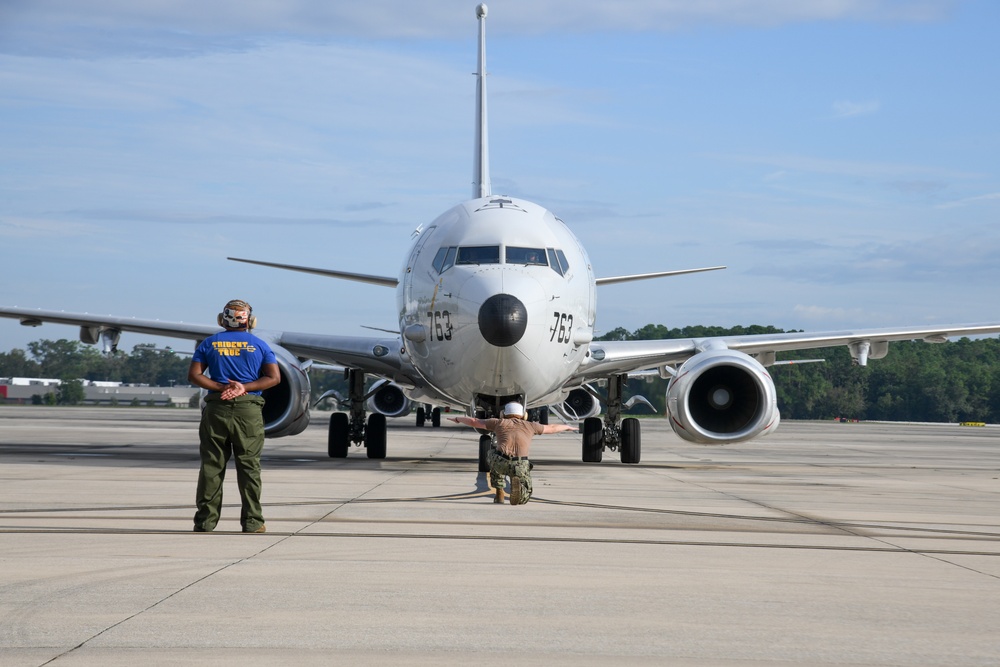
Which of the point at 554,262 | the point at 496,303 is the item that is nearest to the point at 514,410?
the point at 496,303

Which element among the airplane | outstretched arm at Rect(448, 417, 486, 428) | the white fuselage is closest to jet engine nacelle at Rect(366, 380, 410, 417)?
the airplane

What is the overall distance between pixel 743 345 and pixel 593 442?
10.5ft

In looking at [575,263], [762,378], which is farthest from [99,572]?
[762,378]

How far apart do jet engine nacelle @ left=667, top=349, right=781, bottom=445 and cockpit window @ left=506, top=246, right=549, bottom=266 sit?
307 centimetres

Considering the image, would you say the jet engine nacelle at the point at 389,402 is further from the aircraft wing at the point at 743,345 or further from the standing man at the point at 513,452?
the standing man at the point at 513,452

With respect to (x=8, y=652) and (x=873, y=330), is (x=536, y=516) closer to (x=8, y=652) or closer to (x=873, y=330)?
(x=8, y=652)

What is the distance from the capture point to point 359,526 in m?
8.88

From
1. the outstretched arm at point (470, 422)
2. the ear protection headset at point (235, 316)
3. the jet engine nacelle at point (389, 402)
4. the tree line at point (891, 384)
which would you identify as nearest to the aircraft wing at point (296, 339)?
the outstretched arm at point (470, 422)

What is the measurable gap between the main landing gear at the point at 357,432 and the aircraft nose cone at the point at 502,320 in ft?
18.3

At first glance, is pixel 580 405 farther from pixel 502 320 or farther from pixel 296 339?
pixel 502 320

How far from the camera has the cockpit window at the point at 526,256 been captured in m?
15.5

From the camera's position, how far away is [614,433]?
2047cm

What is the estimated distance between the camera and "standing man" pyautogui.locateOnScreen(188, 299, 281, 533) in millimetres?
8320

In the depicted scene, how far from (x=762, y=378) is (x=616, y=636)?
1265 centimetres
